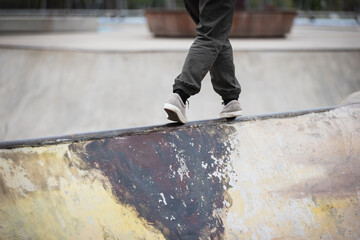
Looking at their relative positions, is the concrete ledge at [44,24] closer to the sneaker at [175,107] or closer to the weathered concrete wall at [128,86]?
the weathered concrete wall at [128,86]

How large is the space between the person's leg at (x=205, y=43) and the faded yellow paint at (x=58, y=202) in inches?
25.8

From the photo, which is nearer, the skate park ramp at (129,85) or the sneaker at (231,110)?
the sneaker at (231,110)

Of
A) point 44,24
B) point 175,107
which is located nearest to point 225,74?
point 175,107

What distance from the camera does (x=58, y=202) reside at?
5.72ft

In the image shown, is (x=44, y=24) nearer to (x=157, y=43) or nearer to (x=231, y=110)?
(x=157, y=43)

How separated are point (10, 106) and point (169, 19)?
4.37 metres

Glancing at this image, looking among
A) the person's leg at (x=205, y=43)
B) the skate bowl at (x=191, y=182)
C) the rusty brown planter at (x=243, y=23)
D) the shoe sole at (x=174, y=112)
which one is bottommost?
the rusty brown planter at (x=243, y=23)

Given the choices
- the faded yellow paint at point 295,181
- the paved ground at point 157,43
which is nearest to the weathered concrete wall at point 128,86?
the paved ground at point 157,43

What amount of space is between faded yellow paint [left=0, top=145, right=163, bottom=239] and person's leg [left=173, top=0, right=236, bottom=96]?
0.65 meters

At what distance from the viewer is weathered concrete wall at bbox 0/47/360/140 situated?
4.89m

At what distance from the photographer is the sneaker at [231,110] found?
2316mm

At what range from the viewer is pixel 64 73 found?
5379 millimetres

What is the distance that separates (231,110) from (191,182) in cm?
54

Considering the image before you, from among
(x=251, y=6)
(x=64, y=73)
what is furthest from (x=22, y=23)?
(x=251, y=6)
